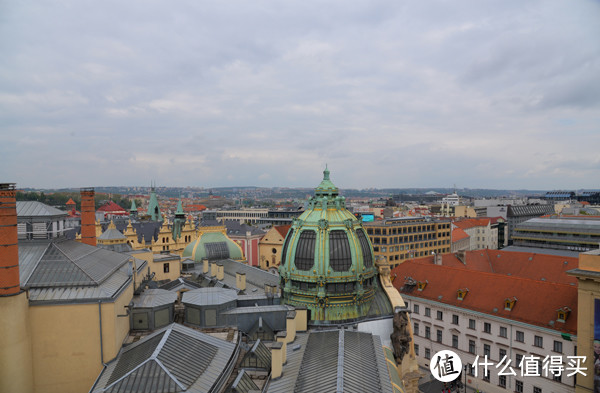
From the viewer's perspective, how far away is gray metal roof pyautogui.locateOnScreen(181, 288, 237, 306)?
109ft

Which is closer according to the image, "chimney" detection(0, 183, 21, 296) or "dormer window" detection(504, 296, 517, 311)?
"chimney" detection(0, 183, 21, 296)

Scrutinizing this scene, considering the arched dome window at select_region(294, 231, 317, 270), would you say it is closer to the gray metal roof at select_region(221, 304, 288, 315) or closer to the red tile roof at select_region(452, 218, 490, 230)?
the gray metal roof at select_region(221, 304, 288, 315)

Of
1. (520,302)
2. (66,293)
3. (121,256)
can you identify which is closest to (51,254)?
(66,293)

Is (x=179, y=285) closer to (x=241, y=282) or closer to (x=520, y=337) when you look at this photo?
(x=241, y=282)

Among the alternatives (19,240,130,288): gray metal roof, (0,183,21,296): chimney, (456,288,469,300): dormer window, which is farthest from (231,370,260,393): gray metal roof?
(456,288,469,300): dormer window

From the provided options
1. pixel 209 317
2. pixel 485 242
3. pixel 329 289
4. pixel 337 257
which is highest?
pixel 337 257

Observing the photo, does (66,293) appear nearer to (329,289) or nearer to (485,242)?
(329,289)

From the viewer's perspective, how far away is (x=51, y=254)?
2922 centimetres

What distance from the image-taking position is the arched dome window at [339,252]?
3075 centimetres

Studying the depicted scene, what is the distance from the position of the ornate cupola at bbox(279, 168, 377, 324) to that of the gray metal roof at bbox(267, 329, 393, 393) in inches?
112

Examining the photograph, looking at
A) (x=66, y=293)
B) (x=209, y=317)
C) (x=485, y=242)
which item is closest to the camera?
(x=66, y=293)

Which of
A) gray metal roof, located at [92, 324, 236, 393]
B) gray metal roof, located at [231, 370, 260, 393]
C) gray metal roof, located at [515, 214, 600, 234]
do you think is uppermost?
gray metal roof, located at [515, 214, 600, 234]

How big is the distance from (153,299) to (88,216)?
1848 centimetres

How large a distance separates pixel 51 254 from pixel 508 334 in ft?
147
